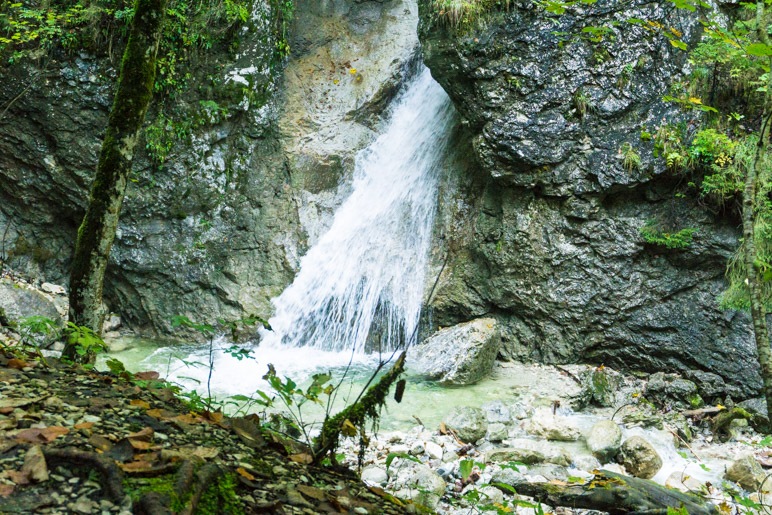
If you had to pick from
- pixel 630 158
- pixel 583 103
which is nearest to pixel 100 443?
pixel 630 158

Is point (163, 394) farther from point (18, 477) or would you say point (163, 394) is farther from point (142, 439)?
point (18, 477)

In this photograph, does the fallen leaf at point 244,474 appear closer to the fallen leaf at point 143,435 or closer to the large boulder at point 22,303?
the fallen leaf at point 143,435

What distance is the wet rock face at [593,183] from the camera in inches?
292

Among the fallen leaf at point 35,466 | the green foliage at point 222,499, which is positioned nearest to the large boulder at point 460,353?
the green foliage at point 222,499

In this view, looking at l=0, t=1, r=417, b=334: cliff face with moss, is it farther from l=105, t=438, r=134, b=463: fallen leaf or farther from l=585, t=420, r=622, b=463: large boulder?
l=105, t=438, r=134, b=463: fallen leaf

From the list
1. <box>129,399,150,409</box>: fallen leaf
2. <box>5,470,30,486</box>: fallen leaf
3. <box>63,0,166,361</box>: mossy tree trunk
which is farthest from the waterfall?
<box>5,470,30,486</box>: fallen leaf

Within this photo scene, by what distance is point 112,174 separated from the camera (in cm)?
407

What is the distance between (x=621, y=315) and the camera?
25.3 ft

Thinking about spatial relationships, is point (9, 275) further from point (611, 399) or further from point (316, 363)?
point (611, 399)

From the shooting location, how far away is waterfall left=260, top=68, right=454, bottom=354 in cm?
851

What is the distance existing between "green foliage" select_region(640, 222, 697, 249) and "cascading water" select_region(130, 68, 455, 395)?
3.03m

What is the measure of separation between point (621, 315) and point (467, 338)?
2.02 m

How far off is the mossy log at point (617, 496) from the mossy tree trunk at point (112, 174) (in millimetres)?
3171

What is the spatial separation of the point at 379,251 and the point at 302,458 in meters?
6.19
